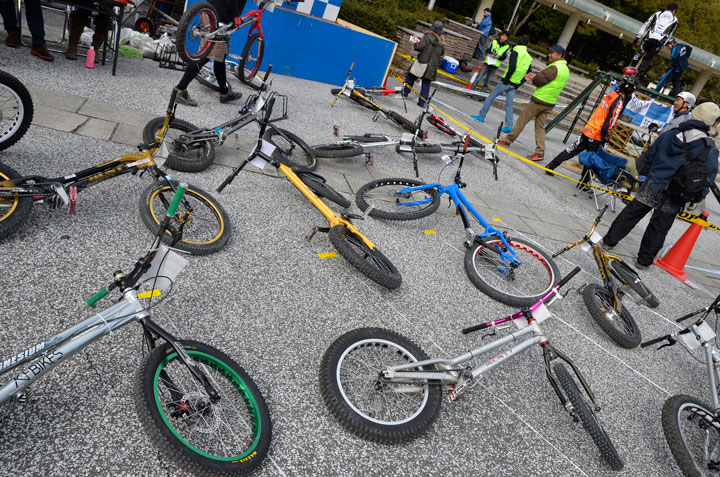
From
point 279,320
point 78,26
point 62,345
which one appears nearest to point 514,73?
point 78,26

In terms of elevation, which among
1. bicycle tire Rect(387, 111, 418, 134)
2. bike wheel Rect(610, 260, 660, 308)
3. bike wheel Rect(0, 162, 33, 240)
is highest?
bicycle tire Rect(387, 111, 418, 134)

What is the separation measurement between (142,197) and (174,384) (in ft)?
5.92

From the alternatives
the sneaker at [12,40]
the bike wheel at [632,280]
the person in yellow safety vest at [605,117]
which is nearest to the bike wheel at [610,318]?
the bike wheel at [632,280]

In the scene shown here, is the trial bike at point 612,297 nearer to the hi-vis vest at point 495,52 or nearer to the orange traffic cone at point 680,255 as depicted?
the orange traffic cone at point 680,255

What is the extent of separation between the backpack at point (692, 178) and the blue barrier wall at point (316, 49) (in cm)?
703

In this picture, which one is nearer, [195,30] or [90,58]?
[195,30]

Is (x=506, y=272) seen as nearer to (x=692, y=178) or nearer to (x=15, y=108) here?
(x=692, y=178)

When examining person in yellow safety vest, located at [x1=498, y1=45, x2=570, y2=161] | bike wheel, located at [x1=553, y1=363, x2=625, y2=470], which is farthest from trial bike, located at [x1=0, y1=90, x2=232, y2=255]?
person in yellow safety vest, located at [x1=498, y1=45, x2=570, y2=161]

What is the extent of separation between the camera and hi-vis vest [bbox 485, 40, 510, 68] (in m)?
12.4

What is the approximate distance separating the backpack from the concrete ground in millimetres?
1340

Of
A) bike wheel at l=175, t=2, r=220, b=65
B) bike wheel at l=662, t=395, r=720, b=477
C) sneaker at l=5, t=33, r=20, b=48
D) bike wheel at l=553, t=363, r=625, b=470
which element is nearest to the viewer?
bike wheel at l=553, t=363, r=625, b=470

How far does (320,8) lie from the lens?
9984 mm

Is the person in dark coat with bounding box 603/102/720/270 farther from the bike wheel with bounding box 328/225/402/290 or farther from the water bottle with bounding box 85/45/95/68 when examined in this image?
the water bottle with bounding box 85/45/95/68

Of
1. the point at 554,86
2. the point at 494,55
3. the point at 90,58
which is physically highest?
the point at 494,55
